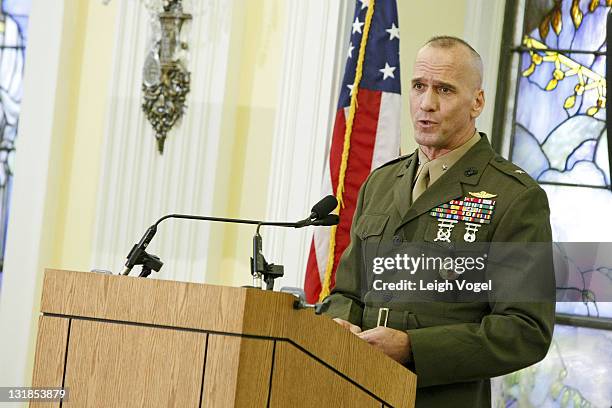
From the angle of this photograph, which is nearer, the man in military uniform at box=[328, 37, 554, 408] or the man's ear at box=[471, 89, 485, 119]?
the man in military uniform at box=[328, 37, 554, 408]

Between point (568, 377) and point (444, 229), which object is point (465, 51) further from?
point (568, 377)

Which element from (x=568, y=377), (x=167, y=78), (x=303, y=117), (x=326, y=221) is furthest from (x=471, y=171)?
(x=167, y=78)

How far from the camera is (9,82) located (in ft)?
19.1

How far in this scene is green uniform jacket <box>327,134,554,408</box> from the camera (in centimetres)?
279

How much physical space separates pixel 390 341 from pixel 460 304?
25 cm

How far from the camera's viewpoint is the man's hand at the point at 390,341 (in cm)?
276

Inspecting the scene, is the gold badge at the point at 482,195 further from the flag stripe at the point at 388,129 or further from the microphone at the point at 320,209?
the flag stripe at the point at 388,129

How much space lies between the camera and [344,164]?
4320 mm

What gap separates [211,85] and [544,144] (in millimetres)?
1536

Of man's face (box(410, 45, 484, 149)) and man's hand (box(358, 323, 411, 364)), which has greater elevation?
man's face (box(410, 45, 484, 149))

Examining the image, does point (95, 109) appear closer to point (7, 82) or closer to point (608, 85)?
point (7, 82)

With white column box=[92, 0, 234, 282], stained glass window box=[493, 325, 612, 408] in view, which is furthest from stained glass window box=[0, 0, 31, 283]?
stained glass window box=[493, 325, 612, 408]

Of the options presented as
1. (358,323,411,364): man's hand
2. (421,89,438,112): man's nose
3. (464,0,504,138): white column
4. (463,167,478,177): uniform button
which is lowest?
(358,323,411,364): man's hand

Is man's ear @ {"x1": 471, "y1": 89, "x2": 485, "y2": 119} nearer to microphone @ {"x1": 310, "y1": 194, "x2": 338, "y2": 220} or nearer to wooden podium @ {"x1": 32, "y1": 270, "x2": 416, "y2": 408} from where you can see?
microphone @ {"x1": 310, "y1": 194, "x2": 338, "y2": 220}
